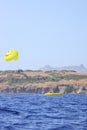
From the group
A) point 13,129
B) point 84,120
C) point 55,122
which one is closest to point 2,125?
point 13,129

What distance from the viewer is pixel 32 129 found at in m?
32.0

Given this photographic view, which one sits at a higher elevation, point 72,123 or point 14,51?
point 14,51

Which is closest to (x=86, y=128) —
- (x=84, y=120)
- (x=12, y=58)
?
(x=84, y=120)

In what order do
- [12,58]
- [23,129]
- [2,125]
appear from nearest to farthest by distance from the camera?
[23,129] < [2,125] < [12,58]

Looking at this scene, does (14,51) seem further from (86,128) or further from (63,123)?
(86,128)

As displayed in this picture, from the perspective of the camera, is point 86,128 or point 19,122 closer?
point 86,128

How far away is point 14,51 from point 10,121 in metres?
10.3

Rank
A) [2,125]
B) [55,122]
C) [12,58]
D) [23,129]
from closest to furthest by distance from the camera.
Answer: [23,129]
[2,125]
[55,122]
[12,58]

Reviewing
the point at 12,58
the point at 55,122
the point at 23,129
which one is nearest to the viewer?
the point at 23,129

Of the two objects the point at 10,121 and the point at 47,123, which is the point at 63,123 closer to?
the point at 47,123

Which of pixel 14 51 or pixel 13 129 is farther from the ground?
pixel 14 51

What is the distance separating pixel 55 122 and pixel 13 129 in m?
6.07

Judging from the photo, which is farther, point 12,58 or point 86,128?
point 12,58

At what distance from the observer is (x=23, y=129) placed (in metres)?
32.0
